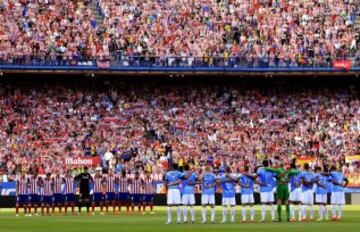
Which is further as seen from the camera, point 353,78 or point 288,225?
point 353,78

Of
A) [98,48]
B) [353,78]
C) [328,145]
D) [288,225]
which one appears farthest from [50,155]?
[288,225]

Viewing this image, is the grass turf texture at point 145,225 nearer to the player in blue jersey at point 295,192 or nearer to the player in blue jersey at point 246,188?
the player in blue jersey at point 246,188

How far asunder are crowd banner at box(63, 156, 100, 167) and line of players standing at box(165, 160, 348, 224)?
22.6m

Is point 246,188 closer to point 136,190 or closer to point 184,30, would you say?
point 136,190

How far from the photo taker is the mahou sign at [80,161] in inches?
2648

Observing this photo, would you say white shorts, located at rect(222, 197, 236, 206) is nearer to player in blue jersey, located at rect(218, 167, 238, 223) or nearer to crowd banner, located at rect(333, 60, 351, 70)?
player in blue jersey, located at rect(218, 167, 238, 223)

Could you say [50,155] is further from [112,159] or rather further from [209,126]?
[209,126]

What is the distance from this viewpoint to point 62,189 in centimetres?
5678

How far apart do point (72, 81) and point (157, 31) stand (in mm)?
6573

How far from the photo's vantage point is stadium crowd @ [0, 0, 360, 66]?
7231cm

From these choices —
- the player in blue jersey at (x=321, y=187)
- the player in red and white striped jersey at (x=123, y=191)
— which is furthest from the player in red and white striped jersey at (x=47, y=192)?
the player in blue jersey at (x=321, y=187)

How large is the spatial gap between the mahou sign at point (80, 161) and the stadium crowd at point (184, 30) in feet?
22.7

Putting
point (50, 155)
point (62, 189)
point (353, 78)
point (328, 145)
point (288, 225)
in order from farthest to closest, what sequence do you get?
point (353, 78)
point (328, 145)
point (50, 155)
point (62, 189)
point (288, 225)

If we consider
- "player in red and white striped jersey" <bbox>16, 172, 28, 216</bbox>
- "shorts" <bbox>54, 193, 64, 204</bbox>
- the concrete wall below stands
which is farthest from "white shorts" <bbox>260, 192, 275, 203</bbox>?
the concrete wall below stands
